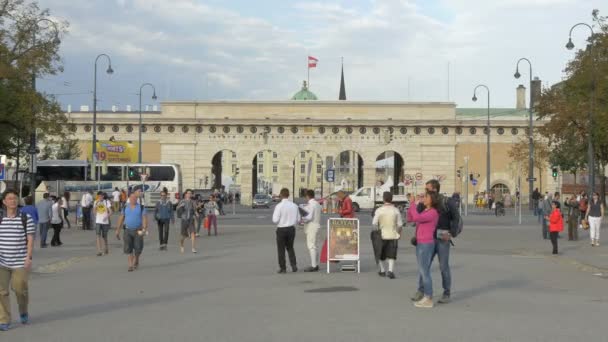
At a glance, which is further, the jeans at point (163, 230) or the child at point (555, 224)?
the jeans at point (163, 230)

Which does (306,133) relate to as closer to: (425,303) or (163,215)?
(163,215)

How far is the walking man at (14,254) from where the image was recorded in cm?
1182

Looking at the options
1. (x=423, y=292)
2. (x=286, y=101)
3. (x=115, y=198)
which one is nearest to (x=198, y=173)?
(x=286, y=101)

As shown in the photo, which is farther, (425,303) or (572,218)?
(572,218)

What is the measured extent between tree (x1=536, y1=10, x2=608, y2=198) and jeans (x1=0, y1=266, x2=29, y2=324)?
34.5m

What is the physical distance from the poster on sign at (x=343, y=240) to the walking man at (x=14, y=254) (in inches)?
353

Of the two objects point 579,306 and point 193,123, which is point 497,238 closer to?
point 579,306

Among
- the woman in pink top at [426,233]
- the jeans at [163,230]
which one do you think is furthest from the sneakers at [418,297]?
the jeans at [163,230]

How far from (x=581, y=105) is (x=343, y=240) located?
32537 millimetres

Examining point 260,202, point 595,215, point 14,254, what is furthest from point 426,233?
point 260,202

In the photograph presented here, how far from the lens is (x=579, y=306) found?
14289 mm

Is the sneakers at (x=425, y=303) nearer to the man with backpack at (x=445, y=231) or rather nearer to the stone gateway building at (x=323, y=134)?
the man with backpack at (x=445, y=231)

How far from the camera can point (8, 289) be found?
39.2ft

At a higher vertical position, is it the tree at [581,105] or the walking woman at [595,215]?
the tree at [581,105]
